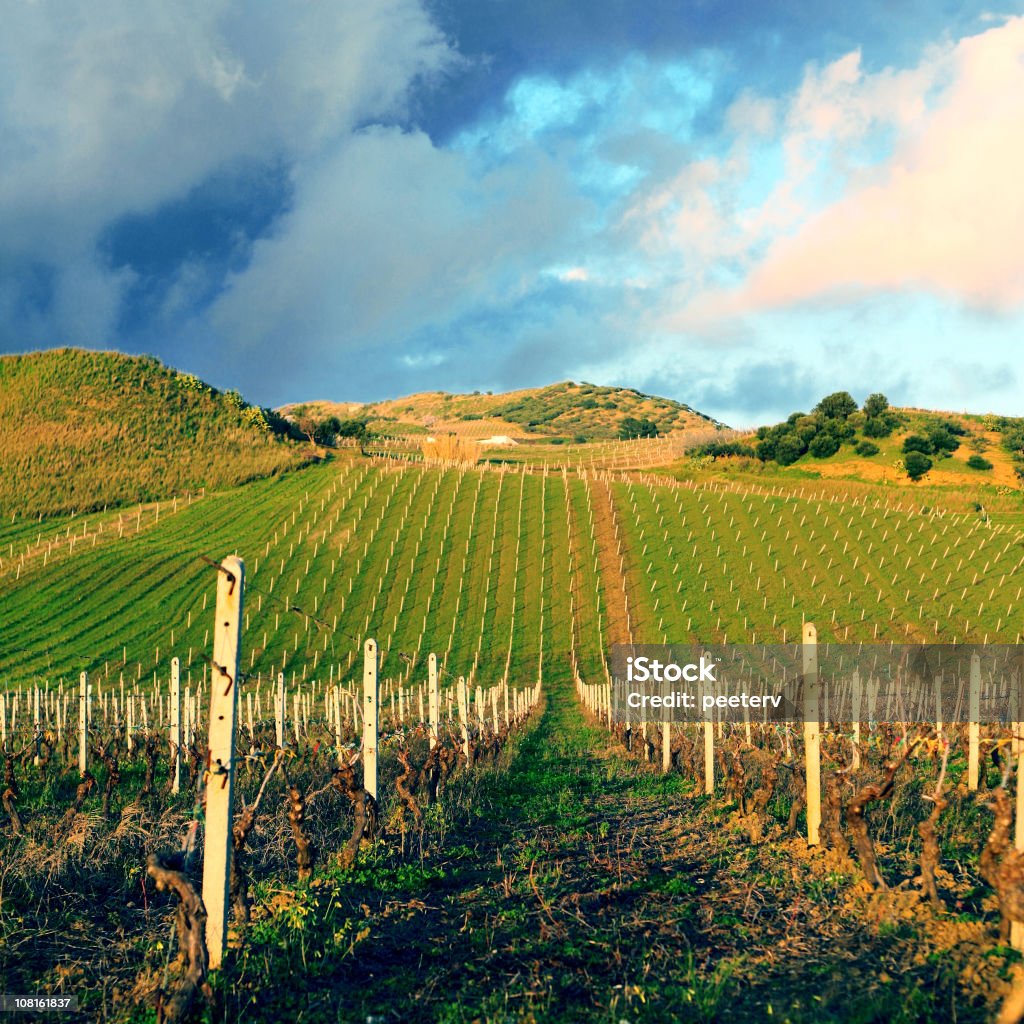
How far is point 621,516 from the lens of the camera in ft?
193

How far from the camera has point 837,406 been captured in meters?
98.1

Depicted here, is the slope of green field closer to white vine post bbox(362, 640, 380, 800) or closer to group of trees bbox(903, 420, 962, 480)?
group of trees bbox(903, 420, 962, 480)

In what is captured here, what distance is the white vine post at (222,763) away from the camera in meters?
6.58

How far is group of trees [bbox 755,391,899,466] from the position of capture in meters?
86.4

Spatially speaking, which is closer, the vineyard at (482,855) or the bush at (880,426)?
the vineyard at (482,855)

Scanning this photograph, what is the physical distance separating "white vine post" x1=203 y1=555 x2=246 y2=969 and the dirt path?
0.81 metres

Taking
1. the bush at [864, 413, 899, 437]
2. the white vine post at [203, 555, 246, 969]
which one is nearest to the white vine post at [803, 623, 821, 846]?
the white vine post at [203, 555, 246, 969]

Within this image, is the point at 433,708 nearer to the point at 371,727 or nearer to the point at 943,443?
the point at 371,727

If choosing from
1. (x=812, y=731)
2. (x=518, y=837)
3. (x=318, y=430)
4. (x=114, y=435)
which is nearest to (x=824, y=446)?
(x=318, y=430)

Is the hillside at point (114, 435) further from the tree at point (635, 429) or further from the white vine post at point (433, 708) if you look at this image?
the tree at point (635, 429)

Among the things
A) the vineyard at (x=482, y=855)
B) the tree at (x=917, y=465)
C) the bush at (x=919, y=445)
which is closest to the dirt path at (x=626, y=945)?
the vineyard at (x=482, y=855)

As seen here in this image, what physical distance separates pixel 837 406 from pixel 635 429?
6223 cm

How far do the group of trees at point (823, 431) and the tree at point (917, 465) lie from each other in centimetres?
659

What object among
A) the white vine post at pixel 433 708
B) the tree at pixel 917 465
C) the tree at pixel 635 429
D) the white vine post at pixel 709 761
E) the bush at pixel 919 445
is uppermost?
the tree at pixel 635 429
